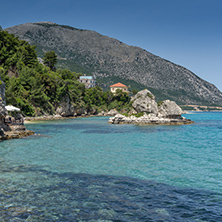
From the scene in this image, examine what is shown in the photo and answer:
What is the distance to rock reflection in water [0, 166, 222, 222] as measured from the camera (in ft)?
28.1

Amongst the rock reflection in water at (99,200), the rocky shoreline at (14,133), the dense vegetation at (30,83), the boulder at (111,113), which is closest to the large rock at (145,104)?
the dense vegetation at (30,83)

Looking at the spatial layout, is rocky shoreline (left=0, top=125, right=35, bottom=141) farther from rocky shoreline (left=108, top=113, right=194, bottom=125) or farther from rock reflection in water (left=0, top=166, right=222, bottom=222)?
rocky shoreline (left=108, top=113, right=194, bottom=125)

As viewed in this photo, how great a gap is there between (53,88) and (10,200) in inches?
3060

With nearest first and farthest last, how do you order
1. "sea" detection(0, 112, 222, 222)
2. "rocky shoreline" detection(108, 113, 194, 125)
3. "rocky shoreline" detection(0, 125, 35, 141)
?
1. "sea" detection(0, 112, 222, 222)
2. "rocky shoreline" detection(0, 125, 35, 141)
3. "rocky shoreline" detection(108, 113, 194, 125)

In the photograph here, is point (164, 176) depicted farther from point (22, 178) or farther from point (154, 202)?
point (22, 178)

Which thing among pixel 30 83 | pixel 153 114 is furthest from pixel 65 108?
pixel 153 114

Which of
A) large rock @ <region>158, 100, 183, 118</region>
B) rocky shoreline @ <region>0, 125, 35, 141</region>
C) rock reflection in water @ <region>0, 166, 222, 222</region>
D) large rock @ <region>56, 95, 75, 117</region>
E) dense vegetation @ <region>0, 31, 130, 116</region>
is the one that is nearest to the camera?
rock reflection in water @ <region>0, 166, 222, 222</region>

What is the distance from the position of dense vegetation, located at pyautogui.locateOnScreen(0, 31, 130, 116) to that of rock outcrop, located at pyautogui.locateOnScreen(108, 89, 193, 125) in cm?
2434

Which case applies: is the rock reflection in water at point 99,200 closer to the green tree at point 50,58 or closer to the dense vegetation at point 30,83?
the dense vegetation at point 30,83

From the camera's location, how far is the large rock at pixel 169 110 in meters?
65.2

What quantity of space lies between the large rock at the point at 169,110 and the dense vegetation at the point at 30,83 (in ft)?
120

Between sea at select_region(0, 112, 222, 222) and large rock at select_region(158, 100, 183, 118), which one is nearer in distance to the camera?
sea at select_region(0, 112, 222, 222)

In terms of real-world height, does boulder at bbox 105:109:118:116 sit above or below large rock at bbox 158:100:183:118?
below

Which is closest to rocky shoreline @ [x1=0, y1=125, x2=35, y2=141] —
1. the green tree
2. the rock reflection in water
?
the rock reflection in water
